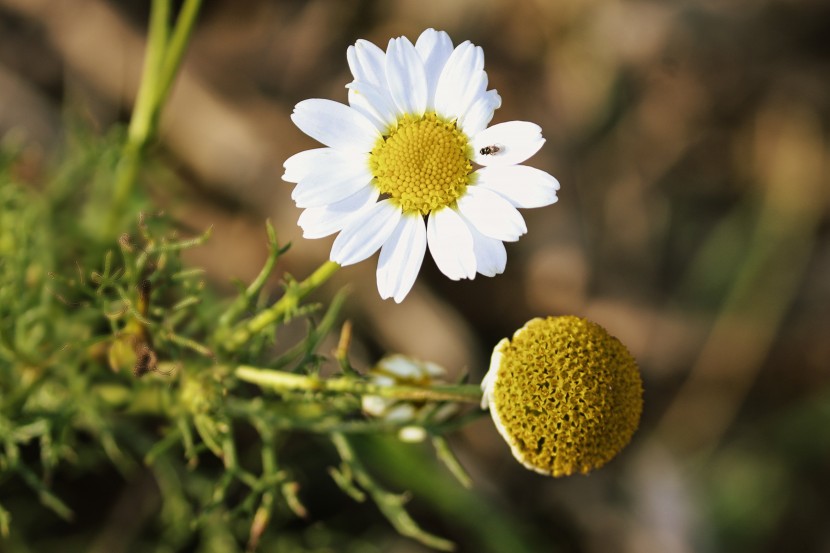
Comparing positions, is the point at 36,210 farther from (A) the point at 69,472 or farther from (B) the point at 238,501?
(B) the point at 238,501

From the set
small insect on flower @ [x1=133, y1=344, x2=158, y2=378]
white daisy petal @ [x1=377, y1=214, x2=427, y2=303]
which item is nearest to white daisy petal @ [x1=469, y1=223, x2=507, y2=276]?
white daisy petal @ [x1=377, y1=214, x2=427, y2=303]

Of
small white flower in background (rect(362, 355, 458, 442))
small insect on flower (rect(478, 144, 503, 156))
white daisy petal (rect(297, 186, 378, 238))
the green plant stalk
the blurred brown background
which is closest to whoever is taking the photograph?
white daisy petal (rect(297, 186, 378, 238))

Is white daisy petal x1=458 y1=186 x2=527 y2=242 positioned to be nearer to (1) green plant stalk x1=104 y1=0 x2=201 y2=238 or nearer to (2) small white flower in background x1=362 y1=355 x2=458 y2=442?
(2) small white flower in background x1=362 y1=355 x2=458 y2=442

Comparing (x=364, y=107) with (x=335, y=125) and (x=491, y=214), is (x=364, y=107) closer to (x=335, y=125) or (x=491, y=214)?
(x=335, y=125)

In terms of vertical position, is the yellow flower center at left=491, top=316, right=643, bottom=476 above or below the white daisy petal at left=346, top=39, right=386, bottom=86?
below

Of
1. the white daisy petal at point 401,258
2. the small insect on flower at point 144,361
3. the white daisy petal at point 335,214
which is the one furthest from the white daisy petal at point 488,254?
the small insect on flower at point 144,361

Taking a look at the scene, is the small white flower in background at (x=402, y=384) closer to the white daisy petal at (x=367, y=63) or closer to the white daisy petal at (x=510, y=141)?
the white daisy petal at (x=510, y=141)

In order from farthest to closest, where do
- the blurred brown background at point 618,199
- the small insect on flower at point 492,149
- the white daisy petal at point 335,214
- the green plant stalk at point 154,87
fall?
the blurred brown background at point 618,199, the green plant stalk at point 154,87, the small insect on flower at point 492,149, the white daisy petal at point 335,214
